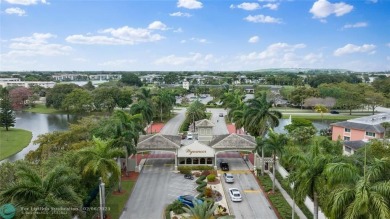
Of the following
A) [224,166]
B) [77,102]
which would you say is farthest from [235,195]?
[77,102]

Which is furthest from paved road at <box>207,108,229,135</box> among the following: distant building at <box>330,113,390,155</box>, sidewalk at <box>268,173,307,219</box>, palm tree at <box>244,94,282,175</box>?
sidewalk at <box>268,173,307,219</box>

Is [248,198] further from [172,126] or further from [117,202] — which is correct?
[172,126]

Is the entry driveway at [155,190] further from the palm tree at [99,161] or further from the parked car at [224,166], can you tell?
the parked car at [224,166]

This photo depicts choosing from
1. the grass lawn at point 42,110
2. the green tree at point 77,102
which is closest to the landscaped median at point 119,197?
the green tree at point 77,102

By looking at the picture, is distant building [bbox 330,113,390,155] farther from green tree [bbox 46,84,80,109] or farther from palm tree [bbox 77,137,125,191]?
green tree [bbox 46,84,80,109]

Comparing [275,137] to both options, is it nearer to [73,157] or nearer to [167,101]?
[73,157]
